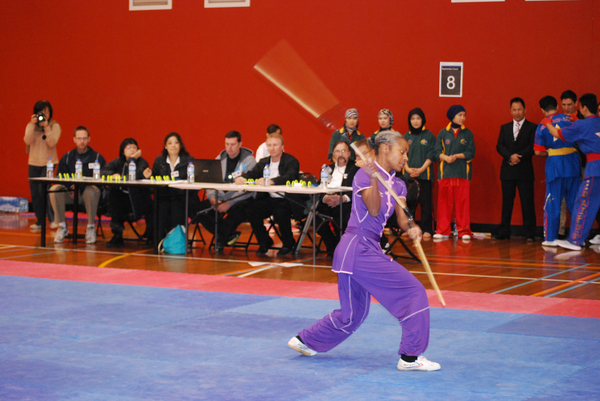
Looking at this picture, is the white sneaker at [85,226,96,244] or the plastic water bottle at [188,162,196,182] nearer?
the plastic water bottle at [188,162,196,182]

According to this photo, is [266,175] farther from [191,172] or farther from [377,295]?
[377,295]

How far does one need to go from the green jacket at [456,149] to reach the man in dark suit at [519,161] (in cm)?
44

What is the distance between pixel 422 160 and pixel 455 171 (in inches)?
20.0

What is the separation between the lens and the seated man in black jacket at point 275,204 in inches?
332

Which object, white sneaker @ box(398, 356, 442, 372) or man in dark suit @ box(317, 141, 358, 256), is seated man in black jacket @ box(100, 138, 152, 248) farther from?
white sneaker @ box(398, 356, 442, 372)

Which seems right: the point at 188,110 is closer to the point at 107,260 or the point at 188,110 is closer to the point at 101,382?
the point at 107,260

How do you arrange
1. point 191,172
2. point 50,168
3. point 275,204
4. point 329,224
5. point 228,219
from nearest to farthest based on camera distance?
point 329,224
point 275,204
point 191,172
point 228,219
point 50,168

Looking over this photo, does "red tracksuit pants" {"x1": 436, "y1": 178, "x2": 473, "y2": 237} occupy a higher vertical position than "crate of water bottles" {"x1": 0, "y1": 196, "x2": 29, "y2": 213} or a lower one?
higher

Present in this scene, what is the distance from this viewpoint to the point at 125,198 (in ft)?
30.8

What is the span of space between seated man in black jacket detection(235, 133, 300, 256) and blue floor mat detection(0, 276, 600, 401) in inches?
102

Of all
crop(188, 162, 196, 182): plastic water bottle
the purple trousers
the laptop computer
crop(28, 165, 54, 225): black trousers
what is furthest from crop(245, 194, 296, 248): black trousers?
the purple trousers

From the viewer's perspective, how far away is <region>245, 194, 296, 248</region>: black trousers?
8430mm

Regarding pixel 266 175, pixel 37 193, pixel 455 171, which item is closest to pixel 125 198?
pixel 37 193

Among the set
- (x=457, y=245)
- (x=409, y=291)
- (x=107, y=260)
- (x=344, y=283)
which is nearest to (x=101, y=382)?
(x=344, y=283)
